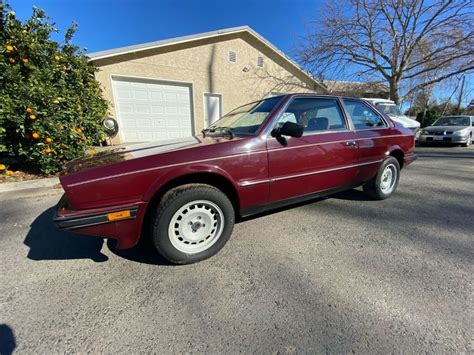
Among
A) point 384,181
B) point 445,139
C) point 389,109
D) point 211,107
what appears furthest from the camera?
point 445,139

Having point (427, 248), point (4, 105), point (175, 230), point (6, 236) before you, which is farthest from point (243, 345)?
point (4, 105)

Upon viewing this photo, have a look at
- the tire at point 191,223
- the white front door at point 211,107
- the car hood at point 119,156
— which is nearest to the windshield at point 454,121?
the white front door at point 211,107

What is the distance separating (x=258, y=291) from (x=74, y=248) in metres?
Result: 2.01

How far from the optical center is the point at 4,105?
395 centimetres

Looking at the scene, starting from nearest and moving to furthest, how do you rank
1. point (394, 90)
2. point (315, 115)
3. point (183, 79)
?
point (315, 115) → point (183, 79) → point (394, 90)

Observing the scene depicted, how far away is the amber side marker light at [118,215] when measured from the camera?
184 cm

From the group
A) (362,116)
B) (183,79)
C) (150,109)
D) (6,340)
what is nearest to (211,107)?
(183,79)

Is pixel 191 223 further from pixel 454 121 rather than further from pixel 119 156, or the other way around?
pixel 454 121

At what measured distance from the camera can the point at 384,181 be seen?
3744 millimetres

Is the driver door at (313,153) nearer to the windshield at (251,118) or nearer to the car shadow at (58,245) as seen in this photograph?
the windshield at (251,118)

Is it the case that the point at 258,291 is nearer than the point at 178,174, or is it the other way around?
the point at 258,291

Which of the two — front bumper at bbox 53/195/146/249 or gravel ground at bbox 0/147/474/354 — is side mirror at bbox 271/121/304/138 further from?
front bumper at bbox 53/195/146/249

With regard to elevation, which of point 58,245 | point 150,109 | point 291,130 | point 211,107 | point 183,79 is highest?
point 183,79

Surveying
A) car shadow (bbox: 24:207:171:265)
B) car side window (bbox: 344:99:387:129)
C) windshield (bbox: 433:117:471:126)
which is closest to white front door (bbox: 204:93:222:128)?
car side window (bbox: 344:99:387:129)
